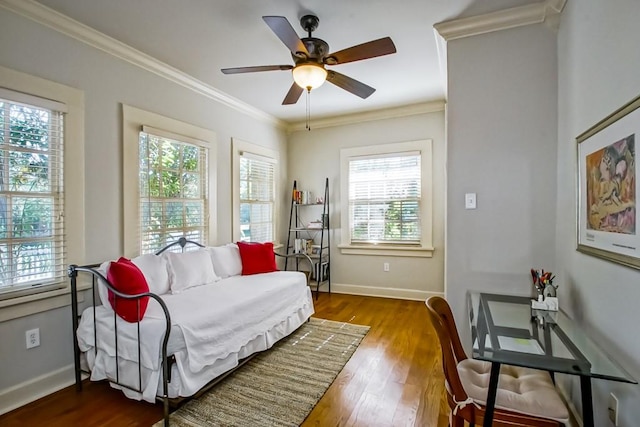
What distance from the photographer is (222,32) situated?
7.89 ft

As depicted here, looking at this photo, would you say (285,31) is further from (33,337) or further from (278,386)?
(33,337)

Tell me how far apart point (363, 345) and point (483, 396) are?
1613 millimetres

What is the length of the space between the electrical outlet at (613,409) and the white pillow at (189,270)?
2.81 m

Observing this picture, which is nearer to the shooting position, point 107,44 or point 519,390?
point 519,390

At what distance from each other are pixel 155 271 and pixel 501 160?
113 inches

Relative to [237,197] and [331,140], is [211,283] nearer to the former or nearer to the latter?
[237,197]

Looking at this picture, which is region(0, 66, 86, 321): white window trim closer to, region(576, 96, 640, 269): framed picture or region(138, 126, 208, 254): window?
region(138, 126, 208, 254): window

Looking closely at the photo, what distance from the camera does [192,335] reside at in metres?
1.93

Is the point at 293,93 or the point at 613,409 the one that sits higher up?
the point at 293,93

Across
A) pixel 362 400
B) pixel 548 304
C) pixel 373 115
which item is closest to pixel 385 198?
pixel 373 115

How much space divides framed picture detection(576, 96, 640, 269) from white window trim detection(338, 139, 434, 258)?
243 cm

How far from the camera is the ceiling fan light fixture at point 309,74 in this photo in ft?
7.01

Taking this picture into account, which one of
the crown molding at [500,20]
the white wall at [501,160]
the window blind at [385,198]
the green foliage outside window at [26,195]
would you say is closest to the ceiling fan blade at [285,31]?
the crown molding at [500,20]

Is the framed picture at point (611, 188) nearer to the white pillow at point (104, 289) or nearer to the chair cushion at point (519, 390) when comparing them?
the chair cushion at point (519, 390)
